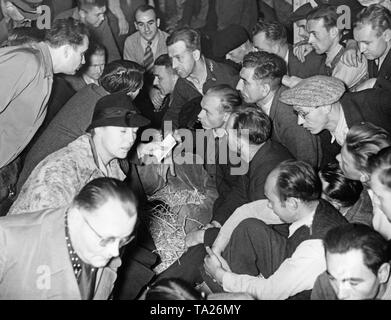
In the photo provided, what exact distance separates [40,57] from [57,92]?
2.81 feet

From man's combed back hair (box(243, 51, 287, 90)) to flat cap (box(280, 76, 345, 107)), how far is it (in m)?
0.36

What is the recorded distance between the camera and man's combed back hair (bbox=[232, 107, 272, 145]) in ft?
11.1

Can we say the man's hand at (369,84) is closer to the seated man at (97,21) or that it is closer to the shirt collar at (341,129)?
the shirt collar at (341,129)

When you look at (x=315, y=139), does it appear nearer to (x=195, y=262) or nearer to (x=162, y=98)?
(x=195, y=262)

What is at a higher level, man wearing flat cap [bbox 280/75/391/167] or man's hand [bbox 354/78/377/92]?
man wearing flat cap [bbox 280/75/391/167]

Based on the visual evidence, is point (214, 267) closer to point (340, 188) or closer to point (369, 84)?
point (340, 188)

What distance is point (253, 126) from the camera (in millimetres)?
3377

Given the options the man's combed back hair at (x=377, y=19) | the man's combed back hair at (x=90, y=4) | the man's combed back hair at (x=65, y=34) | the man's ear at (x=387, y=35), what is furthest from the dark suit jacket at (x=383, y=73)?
the man's combed back hair at (x=90, y=4)

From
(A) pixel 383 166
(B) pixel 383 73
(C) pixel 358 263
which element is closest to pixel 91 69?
(B) pixel 383 73

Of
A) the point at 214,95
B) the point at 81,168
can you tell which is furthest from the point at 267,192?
the point at 214,95

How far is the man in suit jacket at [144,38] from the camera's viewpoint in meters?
5.93

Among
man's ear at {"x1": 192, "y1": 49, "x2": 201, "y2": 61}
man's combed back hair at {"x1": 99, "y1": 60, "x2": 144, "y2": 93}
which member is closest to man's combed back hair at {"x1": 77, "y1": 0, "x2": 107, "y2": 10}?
man's ear at {"x1": 192, "y1": 49, "x2": 201, "y2": 61}

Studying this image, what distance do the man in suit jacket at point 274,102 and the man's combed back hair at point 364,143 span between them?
69 centimetres

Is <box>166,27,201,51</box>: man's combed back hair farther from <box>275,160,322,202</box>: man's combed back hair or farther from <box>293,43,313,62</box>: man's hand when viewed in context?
<box>275,160,322,202</box>: man's combed back hair
